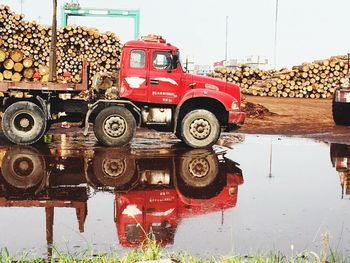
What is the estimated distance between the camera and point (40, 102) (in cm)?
1173

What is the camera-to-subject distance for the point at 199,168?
8.98 meters

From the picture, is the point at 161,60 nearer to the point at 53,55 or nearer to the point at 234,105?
the point at 234,105

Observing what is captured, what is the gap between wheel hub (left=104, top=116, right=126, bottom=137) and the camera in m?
11.4

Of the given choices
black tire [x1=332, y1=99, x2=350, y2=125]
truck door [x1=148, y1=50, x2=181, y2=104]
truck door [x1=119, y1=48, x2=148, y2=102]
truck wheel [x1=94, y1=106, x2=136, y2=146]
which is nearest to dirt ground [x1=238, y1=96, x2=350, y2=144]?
black tire [x1=332, y1=99, x2=350, y2=125]

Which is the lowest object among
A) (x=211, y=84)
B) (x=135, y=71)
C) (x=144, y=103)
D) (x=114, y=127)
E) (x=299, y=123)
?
(x=299, y=123)

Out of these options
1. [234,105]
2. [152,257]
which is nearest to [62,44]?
[234,105]

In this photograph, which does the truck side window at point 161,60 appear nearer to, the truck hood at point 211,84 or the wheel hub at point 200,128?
the truck hood at point 211,84

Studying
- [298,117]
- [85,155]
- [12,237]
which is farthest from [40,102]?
[298,117]

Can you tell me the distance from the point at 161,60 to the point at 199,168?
331 cm

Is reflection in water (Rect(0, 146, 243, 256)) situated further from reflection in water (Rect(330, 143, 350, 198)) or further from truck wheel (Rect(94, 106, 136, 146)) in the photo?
reflection in water (Rect(330, 143, 350, 198))

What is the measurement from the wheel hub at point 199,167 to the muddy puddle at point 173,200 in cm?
2

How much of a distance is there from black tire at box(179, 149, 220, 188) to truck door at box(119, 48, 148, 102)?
5.95 ft

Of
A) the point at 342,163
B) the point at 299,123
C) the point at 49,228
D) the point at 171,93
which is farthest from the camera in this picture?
the point at 299,123

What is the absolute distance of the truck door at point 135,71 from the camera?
11336 mm
